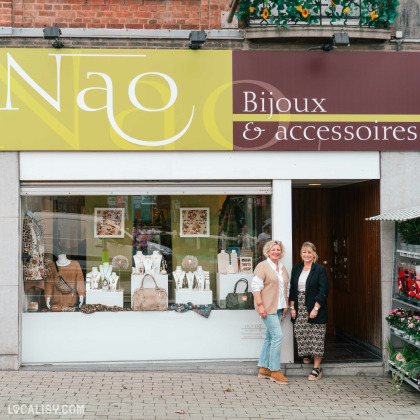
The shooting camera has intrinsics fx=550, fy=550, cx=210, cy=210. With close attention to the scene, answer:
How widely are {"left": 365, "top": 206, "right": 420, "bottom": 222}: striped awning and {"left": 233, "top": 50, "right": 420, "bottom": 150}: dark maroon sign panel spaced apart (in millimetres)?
1023

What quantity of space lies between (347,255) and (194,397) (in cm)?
417

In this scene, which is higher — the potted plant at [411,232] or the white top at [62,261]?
the potted plant at [411,232]

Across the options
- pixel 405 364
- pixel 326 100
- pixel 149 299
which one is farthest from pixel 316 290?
pixel 326 100

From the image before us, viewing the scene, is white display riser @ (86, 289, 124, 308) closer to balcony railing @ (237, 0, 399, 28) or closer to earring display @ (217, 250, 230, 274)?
earring display @ (217, 250, 230, 274)

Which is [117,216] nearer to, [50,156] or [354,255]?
[50,156]

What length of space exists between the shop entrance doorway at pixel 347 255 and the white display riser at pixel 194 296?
66.1 inches

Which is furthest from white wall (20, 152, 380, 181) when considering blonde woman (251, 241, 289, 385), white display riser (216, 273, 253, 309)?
→ white display riser (216, 273, 253, 309)

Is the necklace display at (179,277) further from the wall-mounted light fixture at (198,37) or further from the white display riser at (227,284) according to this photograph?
the wall-mounted light fixture at (198,37)

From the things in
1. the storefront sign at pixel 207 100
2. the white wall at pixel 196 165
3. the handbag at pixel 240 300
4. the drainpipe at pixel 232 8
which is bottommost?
the handbag at pixel 240 300

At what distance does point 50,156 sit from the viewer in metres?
7.78

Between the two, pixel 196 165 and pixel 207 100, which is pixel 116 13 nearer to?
pixel 207 100

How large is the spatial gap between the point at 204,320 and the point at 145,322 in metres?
0.86

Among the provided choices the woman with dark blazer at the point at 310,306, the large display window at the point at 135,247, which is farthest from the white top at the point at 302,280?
the large display window at the point at 135,247

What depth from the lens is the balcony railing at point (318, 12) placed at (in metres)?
7.82
